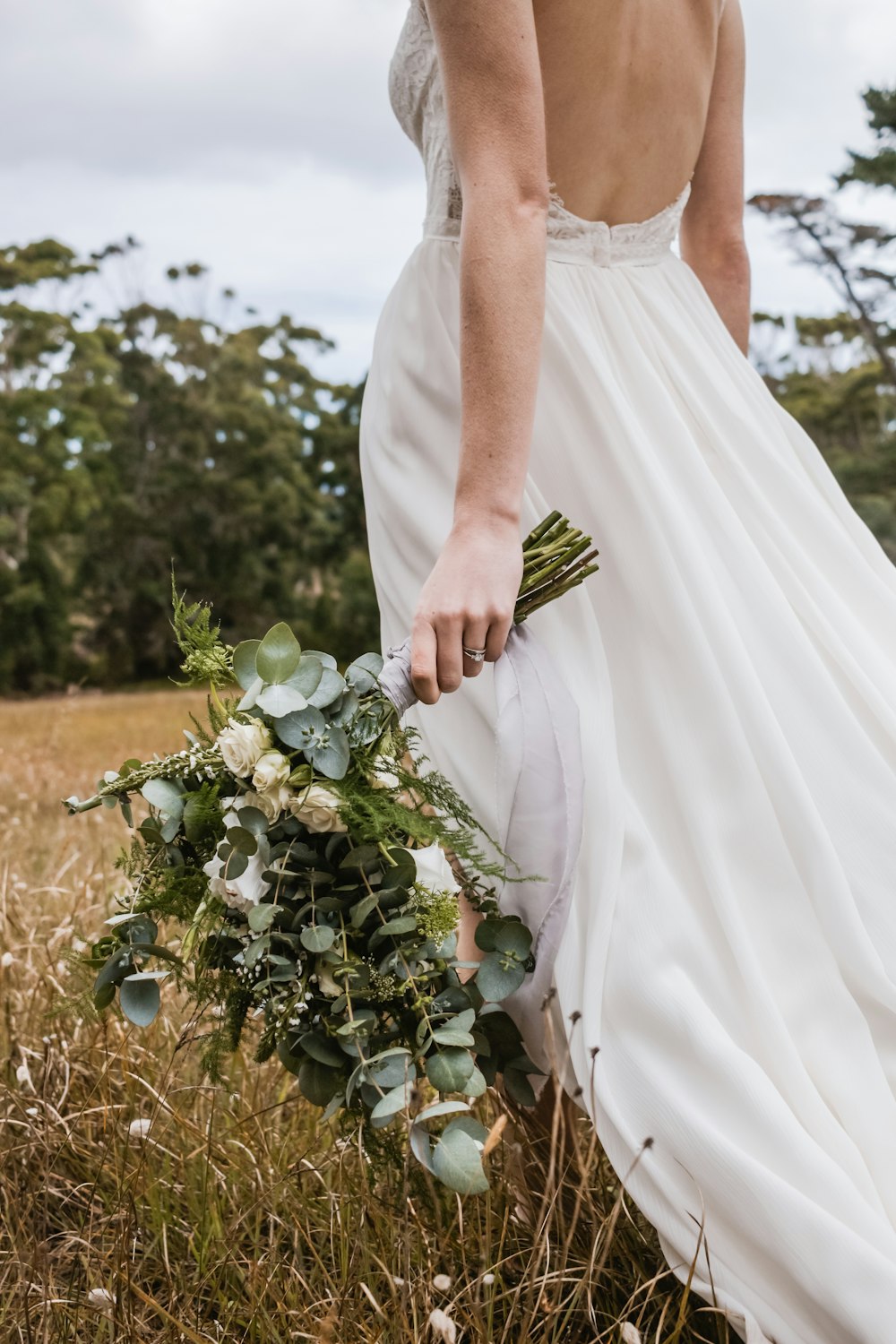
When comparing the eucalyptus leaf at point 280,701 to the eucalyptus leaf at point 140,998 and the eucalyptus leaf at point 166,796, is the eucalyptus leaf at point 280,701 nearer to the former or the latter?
the eucalyptus leaf at point 166,796

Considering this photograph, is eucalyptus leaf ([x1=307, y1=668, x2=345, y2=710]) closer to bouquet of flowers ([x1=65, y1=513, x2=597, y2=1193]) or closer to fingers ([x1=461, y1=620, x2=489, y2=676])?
bouquet of flowers ([x1=65, y1=513, x2=597, y2=1193])

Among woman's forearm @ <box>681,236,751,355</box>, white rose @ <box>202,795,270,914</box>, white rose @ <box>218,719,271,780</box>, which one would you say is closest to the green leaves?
white rose @ <box>202,795,270,914</box>

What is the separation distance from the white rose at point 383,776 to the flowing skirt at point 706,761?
8.9 inches

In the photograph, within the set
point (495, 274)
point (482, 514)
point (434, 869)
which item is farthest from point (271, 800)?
point (495, 274)

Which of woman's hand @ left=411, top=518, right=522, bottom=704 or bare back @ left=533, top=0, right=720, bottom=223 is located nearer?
woman's hand @ left=411, top=518, right=522, bottom=704

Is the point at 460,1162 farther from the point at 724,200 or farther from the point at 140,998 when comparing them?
the point at 724,200

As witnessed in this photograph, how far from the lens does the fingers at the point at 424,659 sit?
1204 millimetres

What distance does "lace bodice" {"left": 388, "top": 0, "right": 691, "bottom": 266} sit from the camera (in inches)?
61.9

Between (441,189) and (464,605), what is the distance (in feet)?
2.35

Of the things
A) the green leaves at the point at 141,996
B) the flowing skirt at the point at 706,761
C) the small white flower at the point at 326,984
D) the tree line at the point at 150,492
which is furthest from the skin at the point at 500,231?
the tree line at the point at 150,492

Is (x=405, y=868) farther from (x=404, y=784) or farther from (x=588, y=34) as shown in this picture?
(x=588, y=34)

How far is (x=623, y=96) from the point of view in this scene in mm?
1516

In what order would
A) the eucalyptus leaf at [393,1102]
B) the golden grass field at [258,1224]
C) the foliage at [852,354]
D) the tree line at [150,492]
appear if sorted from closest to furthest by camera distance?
the eucalyptus leaf at [393,1102] → the golden grass field at [258,1224] → the foliage at [852,354] → the tree line at [150,492]

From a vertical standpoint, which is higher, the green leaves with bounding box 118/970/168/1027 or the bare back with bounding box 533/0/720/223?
the bare back with bounding box 533/0/720/223
